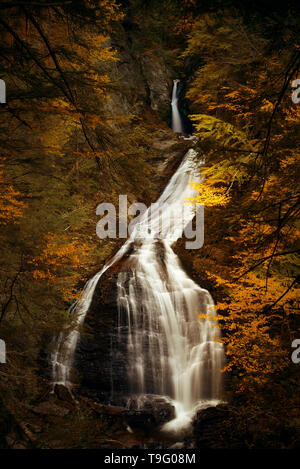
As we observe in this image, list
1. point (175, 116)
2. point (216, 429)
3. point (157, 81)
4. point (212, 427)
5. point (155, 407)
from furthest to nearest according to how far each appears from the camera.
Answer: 1. point (157, 81)
2. point (175, 116)
3. point (155, 407)
4. point (212, 427)
5. point (216, 429)

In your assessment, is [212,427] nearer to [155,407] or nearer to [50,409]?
[155,407]

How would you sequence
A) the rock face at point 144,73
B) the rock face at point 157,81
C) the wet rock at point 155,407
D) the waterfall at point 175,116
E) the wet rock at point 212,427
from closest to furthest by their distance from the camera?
A: the wet rock at point 212,427 → the wet rock at point 155,407 → the rock face at point 144,73 → the waterfall at point 175,116 → the rock face at point 157,81

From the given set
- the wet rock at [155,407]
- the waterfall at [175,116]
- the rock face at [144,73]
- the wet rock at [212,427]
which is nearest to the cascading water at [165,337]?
the wet rock at [155,407]

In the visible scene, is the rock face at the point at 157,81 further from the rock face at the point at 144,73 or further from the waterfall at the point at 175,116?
the waterfall at the point at 175,116

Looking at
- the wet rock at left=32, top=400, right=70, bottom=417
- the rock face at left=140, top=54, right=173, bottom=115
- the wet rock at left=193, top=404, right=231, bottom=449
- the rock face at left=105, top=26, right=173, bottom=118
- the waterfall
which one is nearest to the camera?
the wet rock at left=193, top=404, right=231, bottom=449

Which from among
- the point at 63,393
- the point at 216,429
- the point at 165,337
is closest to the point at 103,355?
the point at 63,393

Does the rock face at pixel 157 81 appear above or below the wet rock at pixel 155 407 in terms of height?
above

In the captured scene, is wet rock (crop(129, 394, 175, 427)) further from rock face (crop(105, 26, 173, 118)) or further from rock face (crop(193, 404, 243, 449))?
rock face (crop(105, 26, 173, 118))

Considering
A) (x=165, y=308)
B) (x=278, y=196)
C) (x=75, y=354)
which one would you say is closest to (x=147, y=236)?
(x=165, y=308)

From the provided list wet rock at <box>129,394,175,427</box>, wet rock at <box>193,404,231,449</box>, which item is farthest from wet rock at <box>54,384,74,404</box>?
wet rock at <box>193,404,231,449</box>

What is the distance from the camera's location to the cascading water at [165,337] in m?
8.57

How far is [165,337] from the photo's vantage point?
9.26 m

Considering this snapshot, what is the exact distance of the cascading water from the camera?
8570 mm

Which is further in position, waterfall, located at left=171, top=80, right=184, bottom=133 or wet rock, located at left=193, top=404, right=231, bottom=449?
waterfall, located at left=171, top=80, right=184, bottom=133
